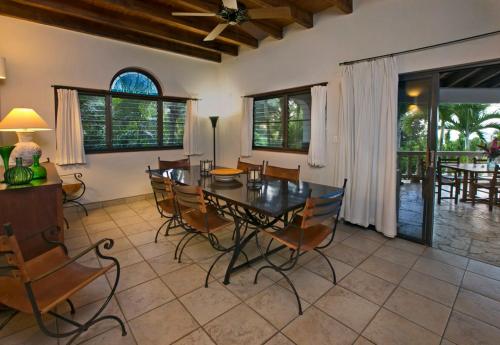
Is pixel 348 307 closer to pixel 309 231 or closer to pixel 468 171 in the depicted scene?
pixel 309 231

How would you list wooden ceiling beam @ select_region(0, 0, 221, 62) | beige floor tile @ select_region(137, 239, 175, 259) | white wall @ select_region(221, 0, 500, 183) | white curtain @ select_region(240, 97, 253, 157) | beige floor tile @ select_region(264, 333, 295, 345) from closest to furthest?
1. beige floor tile @ select_region(264, 333, 295, 345)
2. white wall @ select_region(221, 0, 500, 183)
3. beige floor tile @ select_region(137, 239, 175, 259)
4. wooden ceiling beam @ select_region(0, 0, 221, 62)
5. white curtain @ select_region(240, 97, 253, 157)

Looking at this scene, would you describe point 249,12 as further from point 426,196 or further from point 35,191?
point 426,196

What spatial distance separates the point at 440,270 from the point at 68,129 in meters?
4.98

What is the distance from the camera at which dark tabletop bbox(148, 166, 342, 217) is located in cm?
191

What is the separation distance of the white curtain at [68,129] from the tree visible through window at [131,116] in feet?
0.69

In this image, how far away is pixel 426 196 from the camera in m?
2.91

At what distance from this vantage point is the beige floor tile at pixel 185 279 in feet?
6.90

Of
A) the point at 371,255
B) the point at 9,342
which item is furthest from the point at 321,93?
the point at 9,342

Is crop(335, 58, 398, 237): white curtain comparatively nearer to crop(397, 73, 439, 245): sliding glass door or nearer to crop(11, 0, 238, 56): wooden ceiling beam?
crop(397, 73, 439, 245): sliding glass door

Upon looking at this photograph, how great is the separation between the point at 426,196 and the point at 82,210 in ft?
16.1

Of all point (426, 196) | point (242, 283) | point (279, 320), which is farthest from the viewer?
point (426, 196)

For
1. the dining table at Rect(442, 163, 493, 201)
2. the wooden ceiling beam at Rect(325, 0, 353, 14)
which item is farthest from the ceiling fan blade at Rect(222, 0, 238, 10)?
the dining table at Rect(442, 163, 493, 201)

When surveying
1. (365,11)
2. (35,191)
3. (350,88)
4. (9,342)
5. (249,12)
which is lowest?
(9,342)

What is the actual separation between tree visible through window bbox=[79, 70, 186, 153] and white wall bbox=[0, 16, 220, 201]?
156 mm
